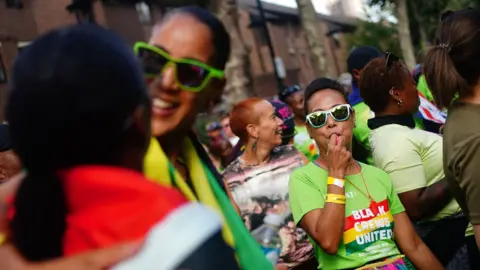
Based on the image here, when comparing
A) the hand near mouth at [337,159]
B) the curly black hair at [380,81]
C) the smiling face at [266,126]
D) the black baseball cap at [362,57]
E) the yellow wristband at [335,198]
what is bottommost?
the yellow wristband at [335,198]

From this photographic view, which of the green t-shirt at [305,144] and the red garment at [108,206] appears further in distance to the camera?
the green t-shirt at [305,144]

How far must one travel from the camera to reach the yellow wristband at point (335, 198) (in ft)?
9.38

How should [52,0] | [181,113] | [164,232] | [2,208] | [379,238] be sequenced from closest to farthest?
[164,232], [2,208], [181,113], [379,238], [52,0]

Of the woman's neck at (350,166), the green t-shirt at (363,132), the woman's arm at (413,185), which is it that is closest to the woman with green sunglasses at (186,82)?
the woman's neck at (350,166)

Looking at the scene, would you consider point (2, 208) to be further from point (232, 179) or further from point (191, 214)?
point (232, 179)

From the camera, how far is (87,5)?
22.7 metres

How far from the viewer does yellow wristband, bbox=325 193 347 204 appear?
2.86 metres

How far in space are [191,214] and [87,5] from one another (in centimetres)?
2269

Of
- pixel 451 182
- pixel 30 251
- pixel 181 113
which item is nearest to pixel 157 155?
pixel 181 113

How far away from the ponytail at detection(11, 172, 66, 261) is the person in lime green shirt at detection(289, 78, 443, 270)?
6.05ft

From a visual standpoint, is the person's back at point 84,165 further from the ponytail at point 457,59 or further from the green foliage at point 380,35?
the green foliage at point 380,35

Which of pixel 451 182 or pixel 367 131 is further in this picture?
pixel 367 131

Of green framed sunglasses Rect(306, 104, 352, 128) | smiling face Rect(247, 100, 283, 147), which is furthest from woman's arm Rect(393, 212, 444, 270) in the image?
smiling face Rect(247, 100, 283, 147)

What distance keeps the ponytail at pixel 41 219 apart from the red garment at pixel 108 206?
16mm
